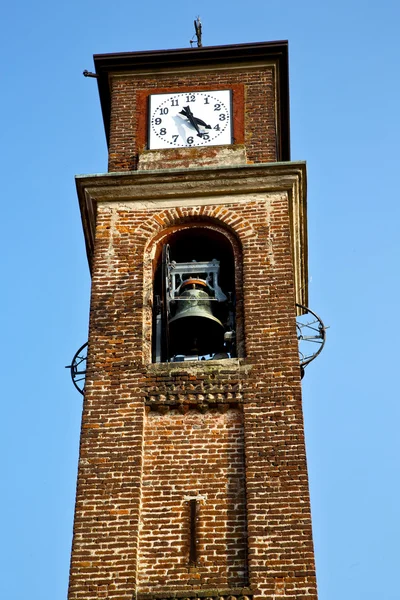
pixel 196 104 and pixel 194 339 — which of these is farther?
pixel 196 104

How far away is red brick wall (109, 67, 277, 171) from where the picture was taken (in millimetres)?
20406

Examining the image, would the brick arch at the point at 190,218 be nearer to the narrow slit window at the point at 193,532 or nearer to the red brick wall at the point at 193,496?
the red brick wall at the point at 193,496

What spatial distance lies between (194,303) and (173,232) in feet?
5.01

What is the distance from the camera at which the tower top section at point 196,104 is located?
20.4 m

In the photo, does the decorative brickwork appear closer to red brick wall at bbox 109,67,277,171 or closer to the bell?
the bell

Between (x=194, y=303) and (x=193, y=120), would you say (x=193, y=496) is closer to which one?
(x=194, y=303)

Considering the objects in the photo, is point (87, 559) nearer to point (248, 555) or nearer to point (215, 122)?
point (248, 555)

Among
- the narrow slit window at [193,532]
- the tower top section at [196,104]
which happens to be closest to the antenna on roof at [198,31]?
the tower top section at [196,104]

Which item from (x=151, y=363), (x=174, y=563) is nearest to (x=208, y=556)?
(x=174, y=563)

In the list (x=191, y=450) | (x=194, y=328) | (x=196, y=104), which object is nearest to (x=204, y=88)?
(x=196, y=104)

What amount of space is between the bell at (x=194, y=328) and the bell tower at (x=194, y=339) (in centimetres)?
3

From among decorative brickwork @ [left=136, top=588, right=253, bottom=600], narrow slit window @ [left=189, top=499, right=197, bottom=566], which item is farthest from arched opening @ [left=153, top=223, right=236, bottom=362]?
decorative brickwork @ [left=136, top=588, right=253, bottom=600]

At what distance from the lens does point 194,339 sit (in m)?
18.2

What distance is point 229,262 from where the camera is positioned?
1934 centimetres
